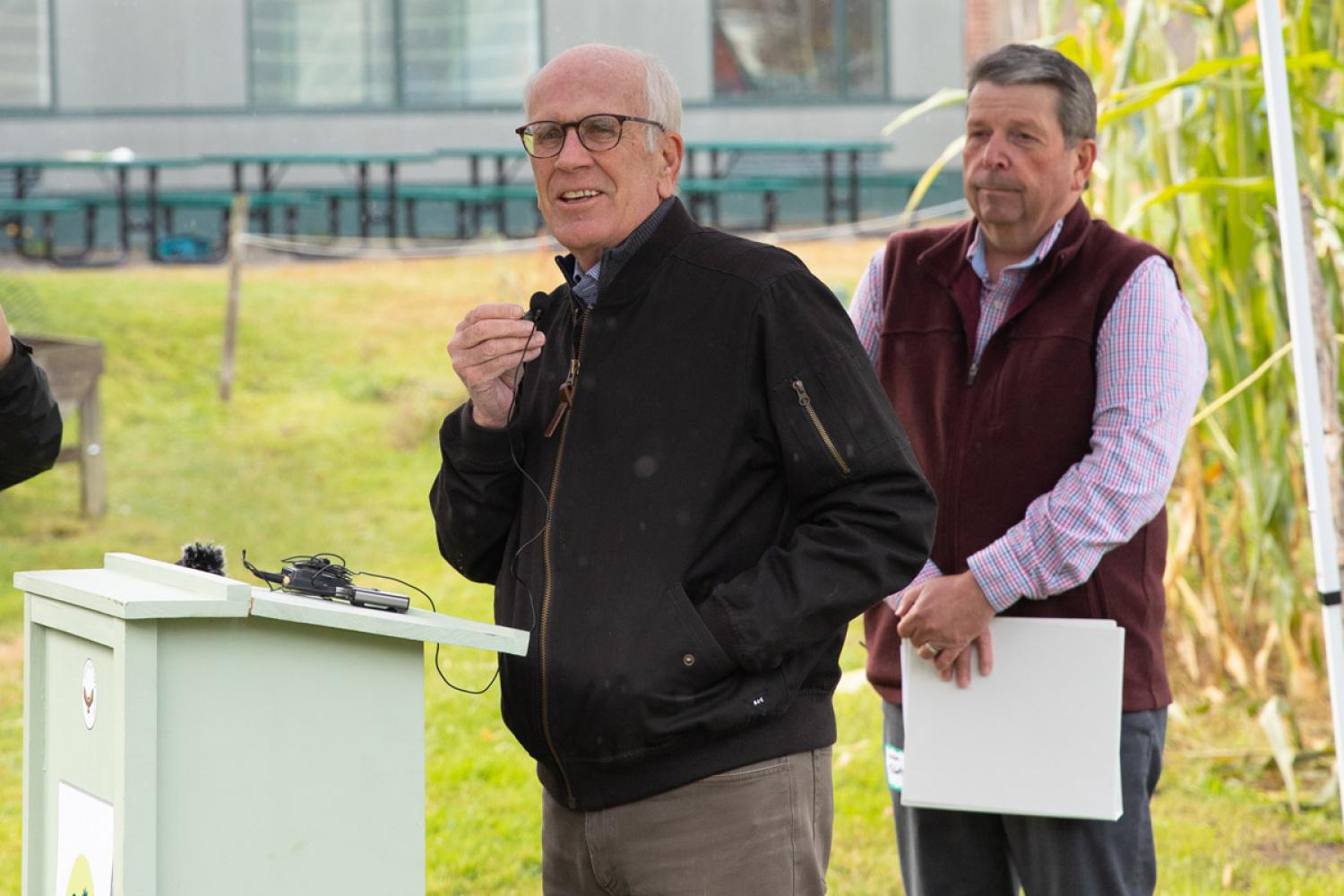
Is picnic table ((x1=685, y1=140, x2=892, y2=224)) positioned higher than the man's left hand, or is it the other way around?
picnic table ((x1=685, y1=140, x2=892, y2=224))

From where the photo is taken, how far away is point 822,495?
6.35 feet

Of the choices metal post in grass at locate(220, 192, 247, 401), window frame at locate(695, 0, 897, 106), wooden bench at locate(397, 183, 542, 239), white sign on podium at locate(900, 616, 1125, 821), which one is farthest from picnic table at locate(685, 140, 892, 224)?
white sign on podium at locate(900, 616, 1125, 821)

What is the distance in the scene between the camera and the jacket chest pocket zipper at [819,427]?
188cm

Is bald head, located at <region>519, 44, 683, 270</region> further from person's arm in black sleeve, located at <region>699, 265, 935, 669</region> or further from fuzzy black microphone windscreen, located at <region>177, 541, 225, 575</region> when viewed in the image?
fuzzy black microphone windscreen, located at <region>177, 541, 225, 575</region>

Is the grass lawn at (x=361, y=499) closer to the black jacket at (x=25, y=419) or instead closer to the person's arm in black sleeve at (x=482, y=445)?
the person's arm in black sleeve at (x=482, y=445)

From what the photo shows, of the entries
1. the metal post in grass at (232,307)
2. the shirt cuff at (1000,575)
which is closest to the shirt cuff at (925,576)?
the shirt cuff at (1000,575)

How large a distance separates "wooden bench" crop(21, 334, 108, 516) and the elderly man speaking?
451 cm

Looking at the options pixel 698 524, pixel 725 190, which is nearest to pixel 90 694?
pixel 698 524

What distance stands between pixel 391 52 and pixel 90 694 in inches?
456

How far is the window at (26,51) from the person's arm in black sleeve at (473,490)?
11.2 meters

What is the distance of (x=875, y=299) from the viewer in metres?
2.66

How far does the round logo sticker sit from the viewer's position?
5.32 ft

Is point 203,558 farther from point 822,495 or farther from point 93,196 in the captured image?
point 93,196

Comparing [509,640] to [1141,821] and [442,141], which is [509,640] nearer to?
[1141,821]
